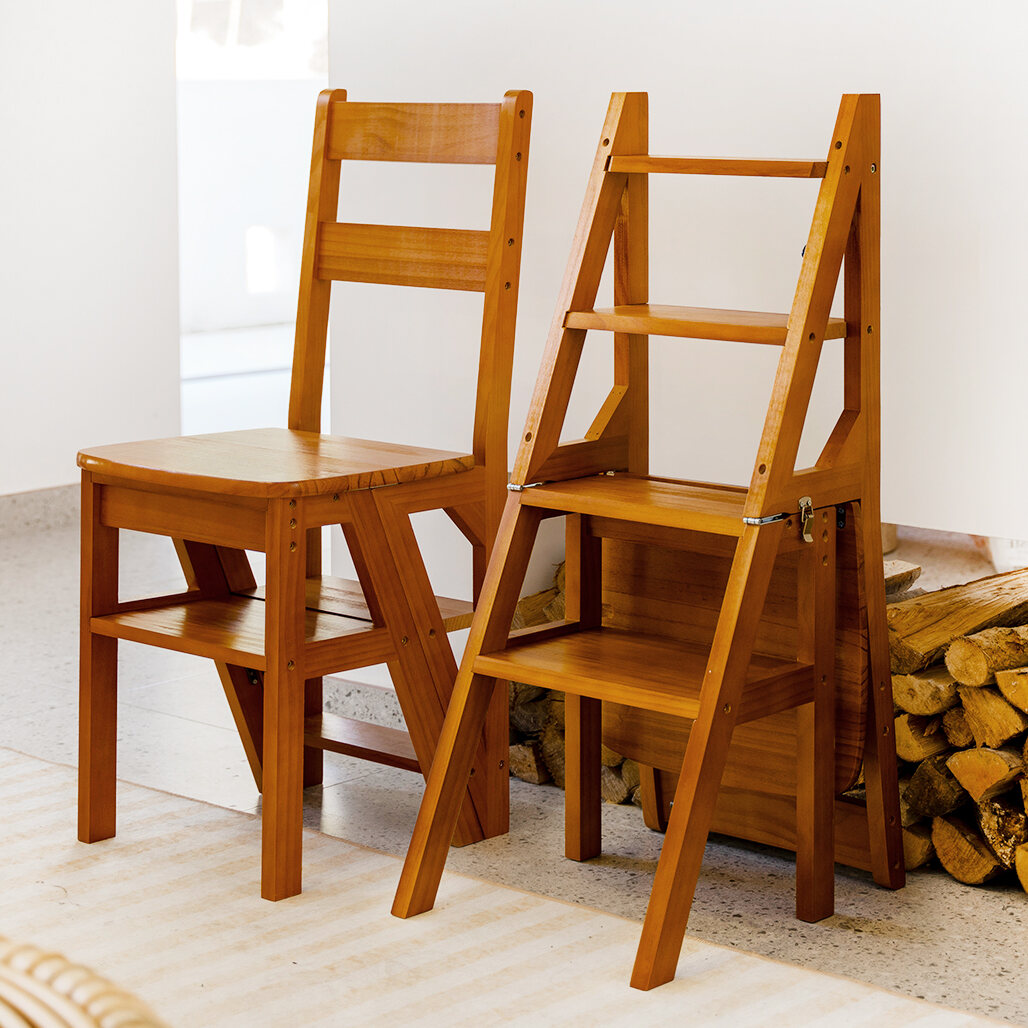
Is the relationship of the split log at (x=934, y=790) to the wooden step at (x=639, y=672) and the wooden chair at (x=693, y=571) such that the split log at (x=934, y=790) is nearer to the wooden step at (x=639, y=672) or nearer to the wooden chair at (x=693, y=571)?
the wooden chair at (x=693, y=571)

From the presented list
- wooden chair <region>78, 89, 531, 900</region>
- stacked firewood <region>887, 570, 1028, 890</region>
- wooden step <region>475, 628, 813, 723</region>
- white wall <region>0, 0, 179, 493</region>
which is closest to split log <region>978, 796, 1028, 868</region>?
stacked firewood <region>887, 570, 1028, 890</region>

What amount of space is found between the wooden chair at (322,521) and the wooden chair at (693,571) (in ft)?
0.58

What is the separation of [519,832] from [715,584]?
1.73ft

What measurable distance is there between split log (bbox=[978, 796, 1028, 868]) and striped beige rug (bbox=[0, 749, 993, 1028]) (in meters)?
0.44

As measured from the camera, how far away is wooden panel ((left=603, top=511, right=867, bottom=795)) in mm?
2076

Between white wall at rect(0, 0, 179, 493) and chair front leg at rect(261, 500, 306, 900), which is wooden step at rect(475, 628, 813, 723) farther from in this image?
white wall at rect(0, 0, 179, 493)

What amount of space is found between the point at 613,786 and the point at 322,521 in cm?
78

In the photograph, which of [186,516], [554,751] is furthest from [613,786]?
[186,516]

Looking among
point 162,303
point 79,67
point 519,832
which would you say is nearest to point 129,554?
point 162,303

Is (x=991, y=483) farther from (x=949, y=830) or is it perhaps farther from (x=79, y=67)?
(x=79, y=67)

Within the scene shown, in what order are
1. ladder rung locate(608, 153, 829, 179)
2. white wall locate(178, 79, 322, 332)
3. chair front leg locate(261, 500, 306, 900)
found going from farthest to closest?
white wall locate(178, 79, 322, 332) → chair front leg locate(261, 500, 306, 900) → ladder rung locate(608, 153, 829, 179)

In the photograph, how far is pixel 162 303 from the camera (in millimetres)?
Answer: 4953

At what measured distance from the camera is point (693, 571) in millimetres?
2221

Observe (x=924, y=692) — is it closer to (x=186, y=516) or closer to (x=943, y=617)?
(x=943, y=617)
